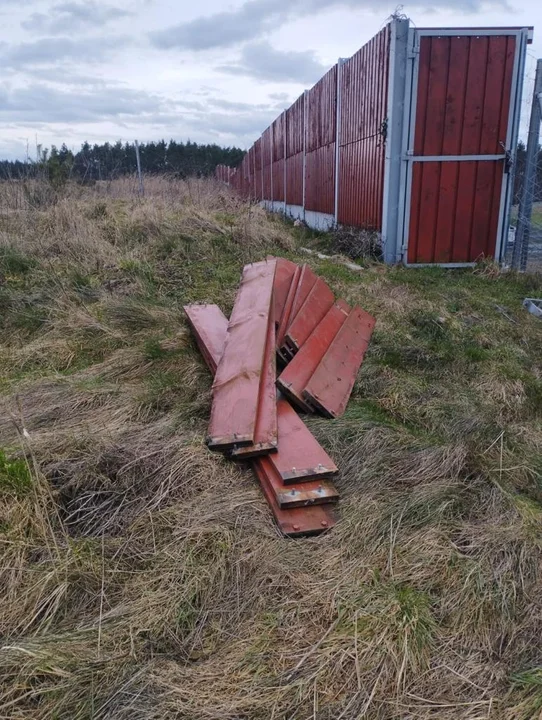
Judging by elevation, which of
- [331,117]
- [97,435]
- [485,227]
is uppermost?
[331,117]

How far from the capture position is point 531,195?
23.2 ft

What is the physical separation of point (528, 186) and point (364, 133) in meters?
2.96

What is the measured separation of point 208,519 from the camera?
2.42 meters

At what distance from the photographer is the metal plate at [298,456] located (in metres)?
2.60

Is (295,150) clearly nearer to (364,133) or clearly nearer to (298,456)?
(364,133)

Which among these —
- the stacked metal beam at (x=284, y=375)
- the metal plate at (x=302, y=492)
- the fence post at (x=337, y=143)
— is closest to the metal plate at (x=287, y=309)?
the stacked metal beam at (x=284, y=375)

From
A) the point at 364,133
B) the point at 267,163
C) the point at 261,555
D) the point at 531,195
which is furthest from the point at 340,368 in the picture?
the point at 267,163

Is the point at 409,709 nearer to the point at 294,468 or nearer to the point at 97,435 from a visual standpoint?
the point at 294,468

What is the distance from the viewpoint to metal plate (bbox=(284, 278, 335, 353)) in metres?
3.83

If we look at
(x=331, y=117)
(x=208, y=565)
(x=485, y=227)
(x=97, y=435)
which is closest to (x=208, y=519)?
(x=208, y=565)

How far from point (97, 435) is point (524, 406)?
2850 millimetres

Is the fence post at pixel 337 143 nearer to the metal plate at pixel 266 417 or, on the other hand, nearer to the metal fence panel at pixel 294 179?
the metal fence panel at pixel 294 179

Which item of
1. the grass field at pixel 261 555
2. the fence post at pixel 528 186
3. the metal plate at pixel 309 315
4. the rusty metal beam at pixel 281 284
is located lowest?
the grass field at pixel 261 555

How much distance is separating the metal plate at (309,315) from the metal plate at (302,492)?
134cm
